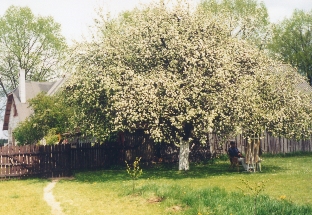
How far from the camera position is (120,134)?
24.8m

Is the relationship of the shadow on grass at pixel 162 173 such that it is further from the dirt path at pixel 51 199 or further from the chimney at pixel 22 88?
the chimney at pixel 22 88

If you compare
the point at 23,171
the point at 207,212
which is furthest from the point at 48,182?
the point at 207,212

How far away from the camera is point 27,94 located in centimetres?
4572

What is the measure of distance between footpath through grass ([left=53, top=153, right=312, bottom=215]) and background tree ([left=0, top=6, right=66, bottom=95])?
141 ft

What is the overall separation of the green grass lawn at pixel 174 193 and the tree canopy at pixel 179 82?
2378mm

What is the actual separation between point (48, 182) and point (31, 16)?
1794 inches

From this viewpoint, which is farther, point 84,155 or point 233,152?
point 84,155

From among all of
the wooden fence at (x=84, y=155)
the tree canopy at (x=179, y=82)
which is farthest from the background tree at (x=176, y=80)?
the wooden fence at (x=84, y=155)

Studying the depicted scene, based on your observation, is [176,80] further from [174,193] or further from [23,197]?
[23,197]

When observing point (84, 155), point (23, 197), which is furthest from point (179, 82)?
point (23, 197)

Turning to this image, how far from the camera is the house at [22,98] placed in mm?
43213

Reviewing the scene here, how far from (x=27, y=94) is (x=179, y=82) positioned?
32.7 m

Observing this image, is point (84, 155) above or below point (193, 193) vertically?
above

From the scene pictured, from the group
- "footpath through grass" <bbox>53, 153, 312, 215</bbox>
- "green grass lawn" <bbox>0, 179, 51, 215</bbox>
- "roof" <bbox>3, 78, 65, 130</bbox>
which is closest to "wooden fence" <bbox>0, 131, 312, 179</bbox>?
"green grass lawn" <bbox>0, 179, 51, 215</bbox>
